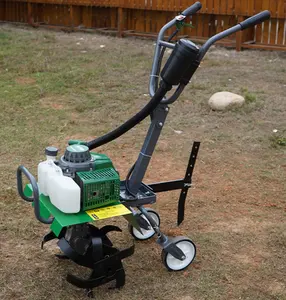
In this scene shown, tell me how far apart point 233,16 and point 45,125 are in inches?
257

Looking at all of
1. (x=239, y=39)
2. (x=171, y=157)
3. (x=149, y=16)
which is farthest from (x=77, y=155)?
(x=149, y=16)

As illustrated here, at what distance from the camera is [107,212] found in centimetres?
309

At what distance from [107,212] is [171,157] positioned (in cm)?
259

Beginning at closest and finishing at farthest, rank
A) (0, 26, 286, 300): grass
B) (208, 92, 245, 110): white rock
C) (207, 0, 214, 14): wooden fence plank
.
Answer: (0, 26, 286, 300): grass
(208, 92, 245, 110): white rock
(207, 0, 214, 14): wooden fence plank

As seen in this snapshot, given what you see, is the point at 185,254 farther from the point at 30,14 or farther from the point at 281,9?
the point at 30,14

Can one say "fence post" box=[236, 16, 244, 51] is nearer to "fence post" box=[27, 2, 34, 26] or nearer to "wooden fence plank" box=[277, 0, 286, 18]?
"wooden fence plank" box=[277, 0, 286, 18]

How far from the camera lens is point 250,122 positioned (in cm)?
664

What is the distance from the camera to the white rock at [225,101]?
698 cm

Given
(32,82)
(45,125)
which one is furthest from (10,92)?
(45,125)

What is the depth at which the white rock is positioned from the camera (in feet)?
22.9

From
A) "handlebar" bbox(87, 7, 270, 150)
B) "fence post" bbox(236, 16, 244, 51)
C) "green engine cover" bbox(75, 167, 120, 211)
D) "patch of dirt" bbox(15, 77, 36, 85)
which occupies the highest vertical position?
"handlebar" bbox(87, 7, 270, 150)

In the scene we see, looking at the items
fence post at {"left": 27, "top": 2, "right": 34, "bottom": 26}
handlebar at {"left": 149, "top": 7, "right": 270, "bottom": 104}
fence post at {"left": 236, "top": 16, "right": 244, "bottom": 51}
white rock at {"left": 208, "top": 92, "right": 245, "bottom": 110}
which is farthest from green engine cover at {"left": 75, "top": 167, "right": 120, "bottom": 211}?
fence post at {"left": 27, "top": 2, "right": 34, "bottom": 26}

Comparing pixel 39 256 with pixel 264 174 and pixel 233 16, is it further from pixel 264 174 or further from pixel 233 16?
pixel 233 16

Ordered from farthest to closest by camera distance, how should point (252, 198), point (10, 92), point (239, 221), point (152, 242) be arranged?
1. point (10, 92)
2. point (252, 198)
3. point (239, 221)
4. point (152, 242)
